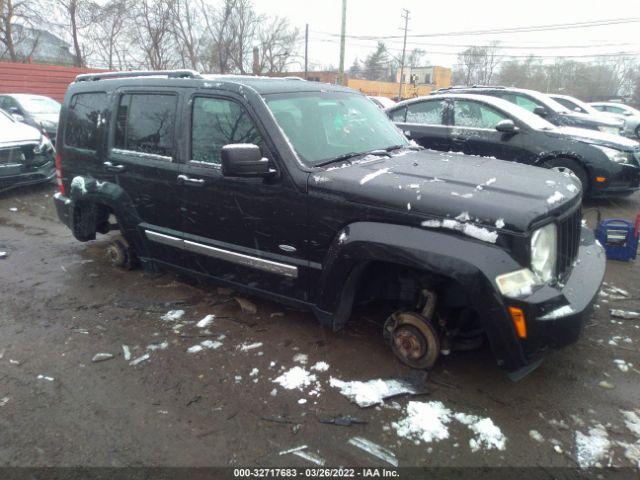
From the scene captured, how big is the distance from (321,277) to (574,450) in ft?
5.57

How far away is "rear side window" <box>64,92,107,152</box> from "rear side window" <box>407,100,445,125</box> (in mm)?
4969

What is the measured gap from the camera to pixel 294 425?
256 centimetres

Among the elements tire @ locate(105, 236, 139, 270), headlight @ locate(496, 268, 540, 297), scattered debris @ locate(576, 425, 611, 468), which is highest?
headlight @ locate(496, 268, 540, 297)

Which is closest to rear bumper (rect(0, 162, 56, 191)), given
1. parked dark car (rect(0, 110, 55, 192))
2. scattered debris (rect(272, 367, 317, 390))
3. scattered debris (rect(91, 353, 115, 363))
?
parked dark car (rect(0, 110, 55, 192))

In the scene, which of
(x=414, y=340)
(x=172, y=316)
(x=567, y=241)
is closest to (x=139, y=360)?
(x=172, y=316)

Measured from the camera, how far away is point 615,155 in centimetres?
653

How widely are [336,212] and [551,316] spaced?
135 centimetres

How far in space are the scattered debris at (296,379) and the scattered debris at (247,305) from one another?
0.93 metres

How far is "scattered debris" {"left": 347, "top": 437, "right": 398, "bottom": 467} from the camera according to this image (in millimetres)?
2316

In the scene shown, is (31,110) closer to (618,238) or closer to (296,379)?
(296,379)

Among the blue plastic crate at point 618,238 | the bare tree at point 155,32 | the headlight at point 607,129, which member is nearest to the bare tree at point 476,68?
the bare tree at point 155,32

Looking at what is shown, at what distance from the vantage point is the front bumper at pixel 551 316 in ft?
7.77

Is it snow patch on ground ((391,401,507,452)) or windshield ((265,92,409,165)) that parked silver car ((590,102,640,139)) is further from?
snow patch on ground ((391,401,507,452))

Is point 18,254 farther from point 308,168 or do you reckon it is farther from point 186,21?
point 186,21
